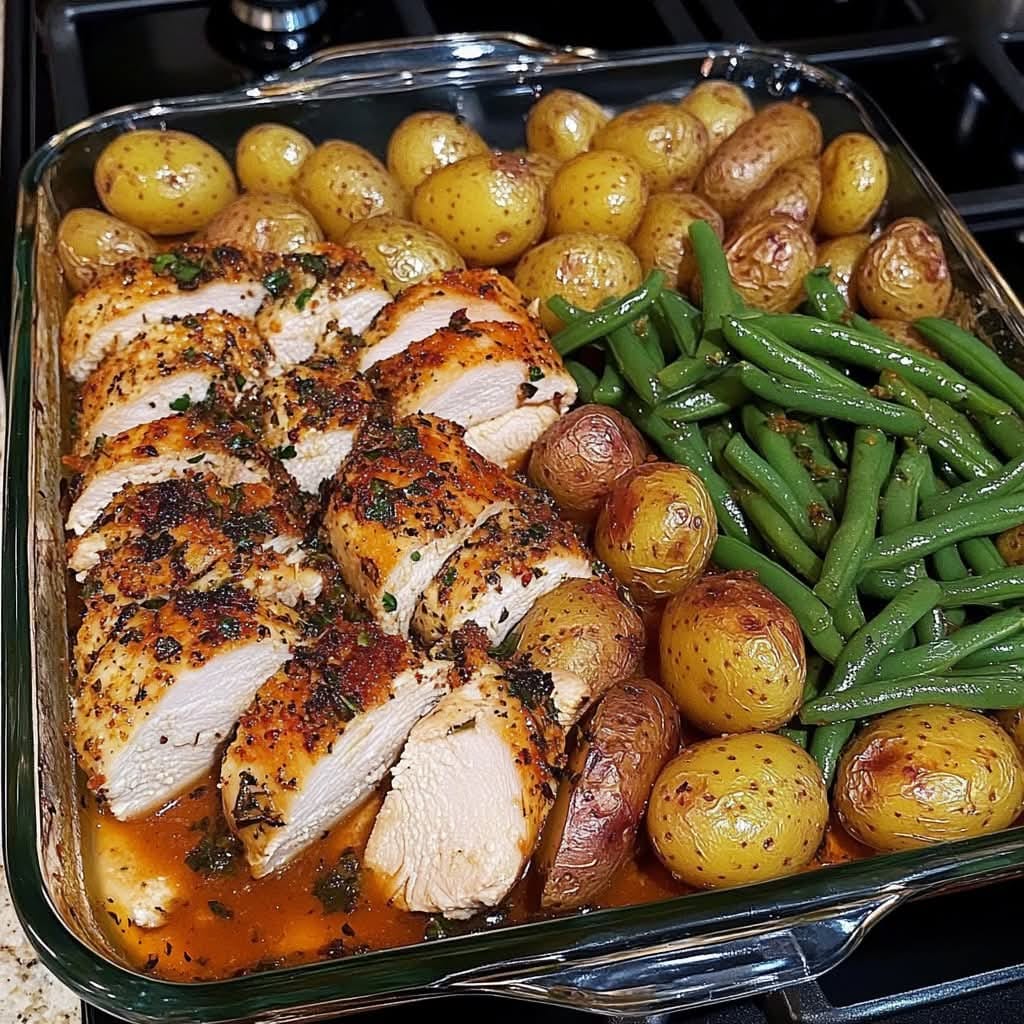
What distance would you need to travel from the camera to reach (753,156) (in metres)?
2.25

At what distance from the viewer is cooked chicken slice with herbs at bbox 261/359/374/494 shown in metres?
1.77

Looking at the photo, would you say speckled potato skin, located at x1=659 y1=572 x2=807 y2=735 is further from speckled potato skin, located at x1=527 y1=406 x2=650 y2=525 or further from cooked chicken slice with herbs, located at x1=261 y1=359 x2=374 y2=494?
cooked chicken slice with herbs, located at x1=261 y1=359 x2=374 y2=494

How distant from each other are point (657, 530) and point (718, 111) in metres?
1.17

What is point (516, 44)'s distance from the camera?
2.66 metres

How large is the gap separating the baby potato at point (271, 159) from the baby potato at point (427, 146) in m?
0.19

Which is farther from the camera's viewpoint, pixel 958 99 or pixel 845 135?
pixel 958 99

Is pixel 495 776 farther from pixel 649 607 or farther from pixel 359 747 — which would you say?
pixel 649 607

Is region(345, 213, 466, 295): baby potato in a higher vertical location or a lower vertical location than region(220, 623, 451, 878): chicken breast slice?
higher

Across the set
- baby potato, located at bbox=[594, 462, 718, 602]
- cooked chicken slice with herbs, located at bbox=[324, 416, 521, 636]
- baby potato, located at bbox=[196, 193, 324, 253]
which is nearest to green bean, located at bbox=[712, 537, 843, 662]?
baby potato, located at bbox=[594, 462, 718, 602]

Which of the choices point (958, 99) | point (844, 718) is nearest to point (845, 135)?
point (958, 99)

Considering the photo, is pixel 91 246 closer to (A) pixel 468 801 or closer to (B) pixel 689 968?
(A) pixel 468 801

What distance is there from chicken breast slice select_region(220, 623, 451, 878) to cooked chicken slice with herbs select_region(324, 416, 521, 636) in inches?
4.2

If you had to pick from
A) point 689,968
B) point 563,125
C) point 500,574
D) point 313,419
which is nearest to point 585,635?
point 500,574

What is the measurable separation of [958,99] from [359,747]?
2.31 m
